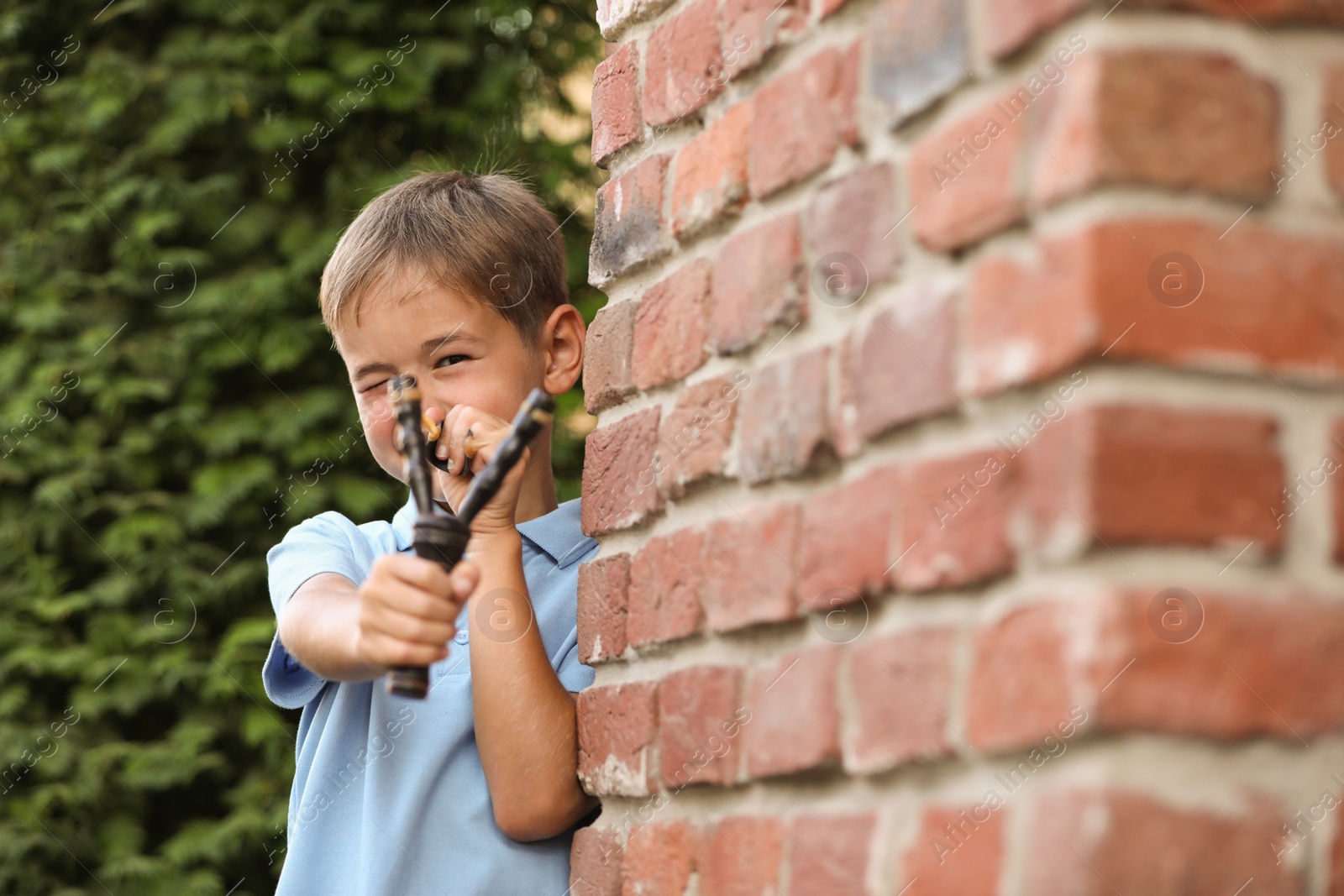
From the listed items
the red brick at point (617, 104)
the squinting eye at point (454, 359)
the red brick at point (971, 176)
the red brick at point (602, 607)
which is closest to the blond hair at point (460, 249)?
the squinting eye at point (454, 359)

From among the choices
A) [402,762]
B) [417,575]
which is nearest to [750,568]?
[417,575]

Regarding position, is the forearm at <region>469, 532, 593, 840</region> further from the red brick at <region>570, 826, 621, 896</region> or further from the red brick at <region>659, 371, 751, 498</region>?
the red brick at <region>659, 371, 751, 498</region>

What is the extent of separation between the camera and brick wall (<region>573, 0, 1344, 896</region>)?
2.44ft

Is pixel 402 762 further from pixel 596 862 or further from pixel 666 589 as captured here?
pixel 666 589

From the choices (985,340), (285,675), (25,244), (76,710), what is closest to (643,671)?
(985,340)

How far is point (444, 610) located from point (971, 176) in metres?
0.65

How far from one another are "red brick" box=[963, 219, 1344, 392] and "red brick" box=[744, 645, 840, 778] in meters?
0.28

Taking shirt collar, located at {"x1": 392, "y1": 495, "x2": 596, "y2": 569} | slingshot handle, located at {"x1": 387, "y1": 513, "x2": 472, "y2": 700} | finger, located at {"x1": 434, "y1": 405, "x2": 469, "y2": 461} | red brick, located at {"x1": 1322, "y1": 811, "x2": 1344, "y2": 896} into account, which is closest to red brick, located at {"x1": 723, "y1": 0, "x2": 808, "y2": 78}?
slingshot handle, located at {"x1": 387, "y1": 513, "x2": 472, "y2": 700}

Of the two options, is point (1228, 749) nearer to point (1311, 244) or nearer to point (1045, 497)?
point (1045, 497)

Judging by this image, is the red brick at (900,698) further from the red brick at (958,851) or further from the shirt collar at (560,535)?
the shirt collar at (560,535)

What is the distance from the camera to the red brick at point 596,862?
1358mm

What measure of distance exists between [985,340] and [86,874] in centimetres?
350

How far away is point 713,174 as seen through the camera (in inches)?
48.9

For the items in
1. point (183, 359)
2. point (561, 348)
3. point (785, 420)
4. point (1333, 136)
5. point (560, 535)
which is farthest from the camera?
point (183, 359)
